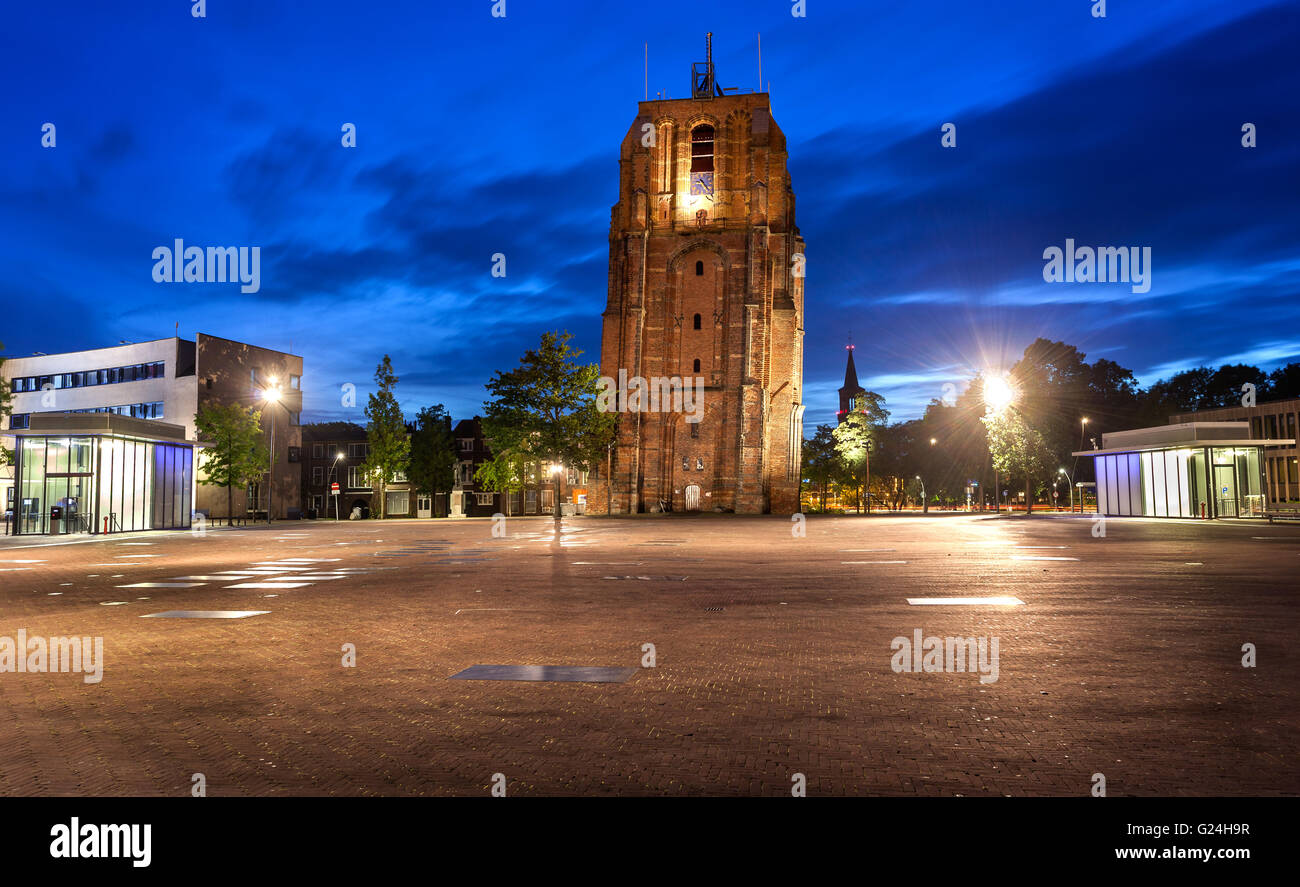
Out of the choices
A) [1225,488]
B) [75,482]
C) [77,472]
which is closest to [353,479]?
[75,482]

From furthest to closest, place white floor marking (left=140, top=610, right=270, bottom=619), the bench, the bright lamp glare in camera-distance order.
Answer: the bright lamp glare < the bench < white floor marking (left=140, top=610, right=270, bottom=619)

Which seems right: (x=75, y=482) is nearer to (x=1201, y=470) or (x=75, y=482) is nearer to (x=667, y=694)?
(x=667, y=694)

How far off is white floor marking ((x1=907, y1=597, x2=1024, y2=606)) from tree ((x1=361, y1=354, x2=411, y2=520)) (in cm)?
6526

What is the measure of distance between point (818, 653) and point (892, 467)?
87.7 m

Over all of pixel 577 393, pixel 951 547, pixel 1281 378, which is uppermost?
pixel 1281 378

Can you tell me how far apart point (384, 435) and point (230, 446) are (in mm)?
18337

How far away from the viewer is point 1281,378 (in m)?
96.2

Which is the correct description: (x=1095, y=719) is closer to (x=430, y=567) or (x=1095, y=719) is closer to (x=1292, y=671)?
(x=1292, y=671)

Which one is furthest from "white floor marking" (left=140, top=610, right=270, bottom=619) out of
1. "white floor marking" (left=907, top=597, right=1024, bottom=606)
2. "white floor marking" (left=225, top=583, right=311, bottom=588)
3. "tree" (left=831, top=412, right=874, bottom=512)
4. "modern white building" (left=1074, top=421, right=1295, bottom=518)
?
"tree" (left=831, top=412, right=874, bottom=512)

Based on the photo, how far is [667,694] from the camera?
20.3 ft

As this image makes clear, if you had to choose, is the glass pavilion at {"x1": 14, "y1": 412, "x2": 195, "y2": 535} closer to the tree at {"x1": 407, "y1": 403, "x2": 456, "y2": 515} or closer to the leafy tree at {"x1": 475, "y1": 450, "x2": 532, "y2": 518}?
the leafy tree at {"x1": 475, "y1": 450, "x2": 532, "y2": 518}

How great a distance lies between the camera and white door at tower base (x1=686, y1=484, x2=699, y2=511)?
61231 mm

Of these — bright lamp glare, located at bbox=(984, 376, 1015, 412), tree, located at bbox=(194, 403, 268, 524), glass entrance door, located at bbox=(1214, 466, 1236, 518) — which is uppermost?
bright lamp glare, located at bbox=(984, 376, 1015, 412)
